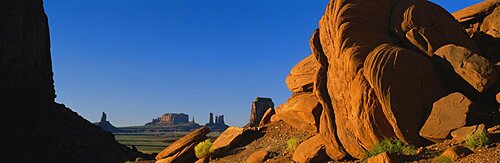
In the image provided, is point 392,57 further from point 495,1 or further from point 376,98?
point 495,1

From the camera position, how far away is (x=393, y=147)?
1524 cm

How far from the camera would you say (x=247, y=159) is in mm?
24344

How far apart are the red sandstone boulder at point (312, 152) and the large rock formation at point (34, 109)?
50.3m

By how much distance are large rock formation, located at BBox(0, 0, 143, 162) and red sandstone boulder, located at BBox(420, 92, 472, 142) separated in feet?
188

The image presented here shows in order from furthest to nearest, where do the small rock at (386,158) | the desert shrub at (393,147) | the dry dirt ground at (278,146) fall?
1. the desert shrub at (393,147)
2. the dry dirt ground at (278,146)
3. the small rock at (386,158)

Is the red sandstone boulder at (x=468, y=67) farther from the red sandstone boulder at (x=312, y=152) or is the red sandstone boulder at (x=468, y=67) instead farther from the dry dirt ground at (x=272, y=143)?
the dry dirt ground at (x=272, y=143)

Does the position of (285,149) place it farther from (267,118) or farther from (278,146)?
(267,118)

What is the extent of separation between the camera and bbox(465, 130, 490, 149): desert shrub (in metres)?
13.0

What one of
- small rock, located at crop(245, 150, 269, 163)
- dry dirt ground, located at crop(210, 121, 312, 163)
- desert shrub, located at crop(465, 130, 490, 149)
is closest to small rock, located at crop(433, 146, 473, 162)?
desert shrub, located at crop(465, 130, 490, 149)

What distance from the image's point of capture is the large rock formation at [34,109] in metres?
64.2

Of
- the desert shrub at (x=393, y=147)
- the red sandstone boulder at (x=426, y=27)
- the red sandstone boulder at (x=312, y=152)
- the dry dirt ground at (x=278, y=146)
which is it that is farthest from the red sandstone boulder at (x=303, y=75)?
the desert shrub at (x=393, y=147)

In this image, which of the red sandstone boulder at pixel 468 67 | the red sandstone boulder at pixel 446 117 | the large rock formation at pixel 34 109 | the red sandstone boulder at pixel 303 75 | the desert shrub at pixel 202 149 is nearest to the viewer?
the red sandstone boulder at pixel 446 117

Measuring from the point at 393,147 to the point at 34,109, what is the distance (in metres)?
73.0

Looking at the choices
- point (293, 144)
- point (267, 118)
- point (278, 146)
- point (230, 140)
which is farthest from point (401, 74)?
point (267, 118)
